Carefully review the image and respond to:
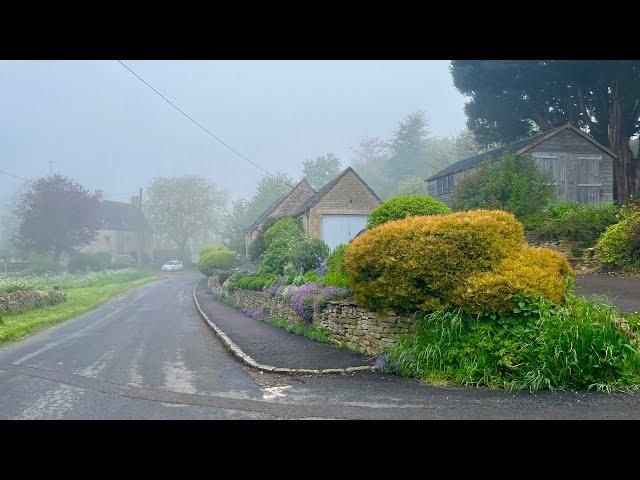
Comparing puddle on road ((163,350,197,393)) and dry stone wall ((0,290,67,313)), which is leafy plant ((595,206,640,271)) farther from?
dry stone wall ((0,290,67,313))

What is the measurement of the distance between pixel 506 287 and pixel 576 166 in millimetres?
20719

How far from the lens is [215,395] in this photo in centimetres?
630

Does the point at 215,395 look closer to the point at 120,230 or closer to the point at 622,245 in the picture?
the point at 622,245

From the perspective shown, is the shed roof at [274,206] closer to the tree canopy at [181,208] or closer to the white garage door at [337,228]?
the white garage door at [337,228]

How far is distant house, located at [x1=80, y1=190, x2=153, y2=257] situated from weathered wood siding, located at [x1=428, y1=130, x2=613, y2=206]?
52217mm

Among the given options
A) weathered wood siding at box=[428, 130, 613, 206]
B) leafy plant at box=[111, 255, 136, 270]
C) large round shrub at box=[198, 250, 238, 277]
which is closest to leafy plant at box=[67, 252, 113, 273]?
leafy plant at box=[111, 255, 136, 270]

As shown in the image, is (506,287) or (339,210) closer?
(506,287)

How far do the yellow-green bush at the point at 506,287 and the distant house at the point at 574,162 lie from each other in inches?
701

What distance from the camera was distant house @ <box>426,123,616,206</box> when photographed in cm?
2383

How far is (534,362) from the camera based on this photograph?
20.2 feet

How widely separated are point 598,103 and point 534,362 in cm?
2673

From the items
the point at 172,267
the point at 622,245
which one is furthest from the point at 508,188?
the point at 172,267
